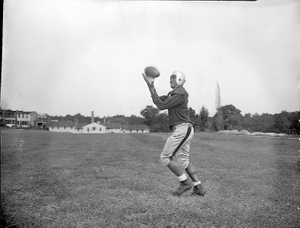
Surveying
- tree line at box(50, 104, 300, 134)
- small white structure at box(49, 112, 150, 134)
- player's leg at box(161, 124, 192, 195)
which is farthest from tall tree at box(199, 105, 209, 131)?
small white structure at box(49, 112, 150, 134)

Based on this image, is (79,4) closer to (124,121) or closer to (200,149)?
(124,121)

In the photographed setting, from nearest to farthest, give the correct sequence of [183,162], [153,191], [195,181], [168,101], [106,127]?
[168,101] < [183,162] < [195,181] < [106,127] < [153,191]

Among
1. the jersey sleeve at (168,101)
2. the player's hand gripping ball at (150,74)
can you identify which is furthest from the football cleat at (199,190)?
the player's hand gripping ball at (150,74)

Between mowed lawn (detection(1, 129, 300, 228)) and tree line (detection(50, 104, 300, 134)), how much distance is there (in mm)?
325

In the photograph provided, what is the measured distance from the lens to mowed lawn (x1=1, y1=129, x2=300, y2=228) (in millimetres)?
2750

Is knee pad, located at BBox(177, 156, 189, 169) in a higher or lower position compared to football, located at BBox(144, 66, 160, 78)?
lower

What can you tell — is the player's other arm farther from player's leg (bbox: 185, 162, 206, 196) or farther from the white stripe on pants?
player's leg (bbox: 185, 162, 206, 196)

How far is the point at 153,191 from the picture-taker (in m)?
3.48

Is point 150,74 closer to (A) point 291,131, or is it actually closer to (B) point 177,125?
(B) point 177,125

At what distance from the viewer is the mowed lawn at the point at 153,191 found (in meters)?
2.75

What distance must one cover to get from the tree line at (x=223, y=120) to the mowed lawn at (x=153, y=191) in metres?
0.32

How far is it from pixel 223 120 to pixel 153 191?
4.38 ft

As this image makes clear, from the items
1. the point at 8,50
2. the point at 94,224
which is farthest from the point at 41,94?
the point at 94,224

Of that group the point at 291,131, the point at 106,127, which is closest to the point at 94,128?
the point at 106,127
